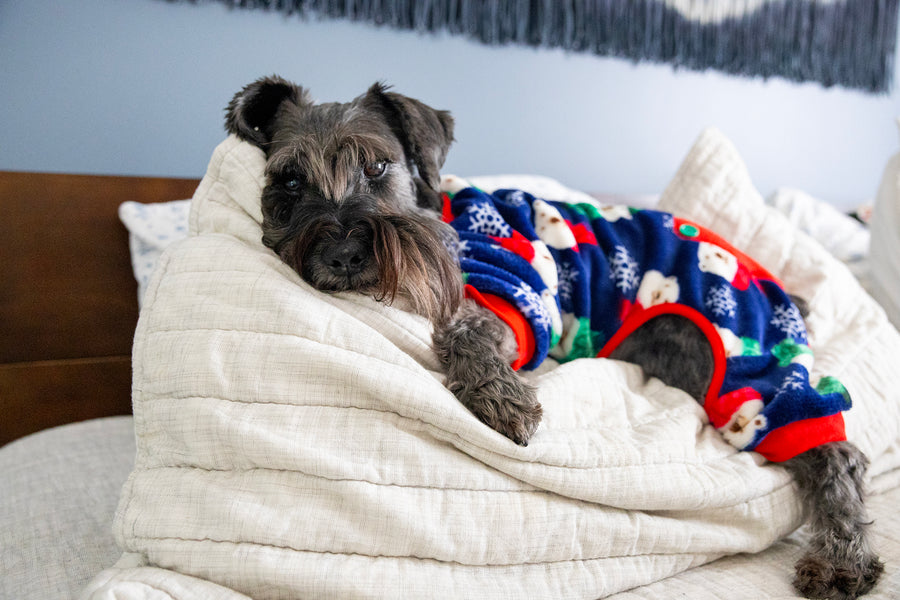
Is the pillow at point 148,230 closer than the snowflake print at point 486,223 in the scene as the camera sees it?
No

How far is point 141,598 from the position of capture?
3.49ft

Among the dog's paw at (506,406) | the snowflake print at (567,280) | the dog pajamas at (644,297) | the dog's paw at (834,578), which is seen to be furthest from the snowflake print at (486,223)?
the dog's paw at (834,578)

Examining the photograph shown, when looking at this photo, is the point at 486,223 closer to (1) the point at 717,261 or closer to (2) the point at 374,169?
(2) the point at 374,169

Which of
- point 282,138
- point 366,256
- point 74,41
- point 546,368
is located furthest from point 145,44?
point 546,368

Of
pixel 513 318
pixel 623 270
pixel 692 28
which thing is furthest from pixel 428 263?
pixel 692 28

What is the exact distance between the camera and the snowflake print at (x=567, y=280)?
201 centimetres

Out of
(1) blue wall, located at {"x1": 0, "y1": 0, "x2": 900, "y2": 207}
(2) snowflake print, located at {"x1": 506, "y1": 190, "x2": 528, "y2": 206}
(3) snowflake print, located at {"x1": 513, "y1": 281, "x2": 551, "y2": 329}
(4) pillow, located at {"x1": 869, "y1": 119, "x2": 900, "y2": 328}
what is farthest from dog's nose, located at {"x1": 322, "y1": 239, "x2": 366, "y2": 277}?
(4) pillow, located at {"x1": 869, "y1": 119, "x2": 900, "y2": 328}

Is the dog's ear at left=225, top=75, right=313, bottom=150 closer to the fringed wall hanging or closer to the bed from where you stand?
the bed

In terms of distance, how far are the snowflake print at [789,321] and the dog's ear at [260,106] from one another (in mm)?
1704

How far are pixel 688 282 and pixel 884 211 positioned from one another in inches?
60.9

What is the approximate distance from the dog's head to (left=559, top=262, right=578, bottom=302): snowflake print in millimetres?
458

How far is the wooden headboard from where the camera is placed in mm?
2248

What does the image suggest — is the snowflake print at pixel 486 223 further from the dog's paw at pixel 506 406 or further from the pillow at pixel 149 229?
the pillow at pixel 149 229

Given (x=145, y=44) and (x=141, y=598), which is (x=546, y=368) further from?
(x=145, y=44)
